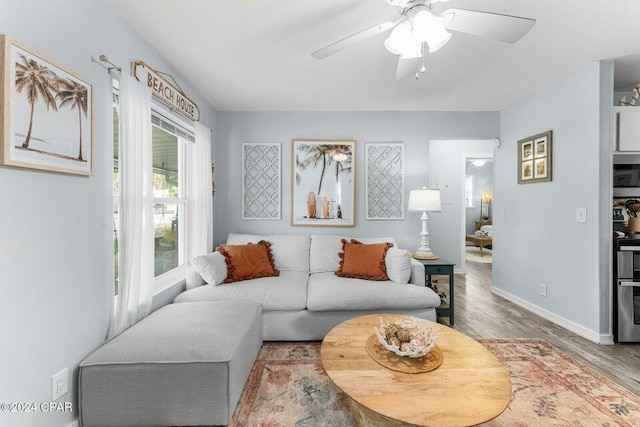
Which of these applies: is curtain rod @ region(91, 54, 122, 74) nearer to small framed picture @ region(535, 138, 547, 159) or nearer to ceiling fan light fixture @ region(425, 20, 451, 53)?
ceiling fan light fixture @ region(425, 20, 451, 53)

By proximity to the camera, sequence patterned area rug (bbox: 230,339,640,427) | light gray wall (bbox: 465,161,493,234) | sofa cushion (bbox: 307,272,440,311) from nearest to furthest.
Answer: patterned area rug (bbox: 230,339,640,427)
sofa cushion (bbox: 307,272,440,311)
light gray wall (bbox: 465,161,493,234)

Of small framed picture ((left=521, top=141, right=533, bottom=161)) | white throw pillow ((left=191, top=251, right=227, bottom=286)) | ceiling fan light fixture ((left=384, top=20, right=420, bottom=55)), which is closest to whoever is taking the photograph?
ceiling fan light fixture ((left=384, top=20, right=420, bottom=55))

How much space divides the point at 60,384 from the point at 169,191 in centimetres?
168

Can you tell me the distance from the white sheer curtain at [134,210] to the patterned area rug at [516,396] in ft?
3.04

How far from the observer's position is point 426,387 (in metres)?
1.26

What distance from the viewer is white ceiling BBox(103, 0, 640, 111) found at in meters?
1.76

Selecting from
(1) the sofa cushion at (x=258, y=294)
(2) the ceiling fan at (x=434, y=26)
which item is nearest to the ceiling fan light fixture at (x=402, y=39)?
Answer: (2) the ceiling fan at (x=434, y=26)

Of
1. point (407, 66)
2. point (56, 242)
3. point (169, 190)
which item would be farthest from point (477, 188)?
point (56, 242)

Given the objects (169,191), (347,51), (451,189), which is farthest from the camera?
(451,189)

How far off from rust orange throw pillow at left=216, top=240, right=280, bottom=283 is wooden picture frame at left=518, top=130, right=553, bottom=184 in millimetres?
3004

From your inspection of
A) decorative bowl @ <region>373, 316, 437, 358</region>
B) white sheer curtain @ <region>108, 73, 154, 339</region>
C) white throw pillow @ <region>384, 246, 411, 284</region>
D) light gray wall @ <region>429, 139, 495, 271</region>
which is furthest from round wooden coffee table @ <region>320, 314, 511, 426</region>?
light gray wall @ <region>429, 139, 495, 271</region>

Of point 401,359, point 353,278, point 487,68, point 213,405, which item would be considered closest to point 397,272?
point 353,278

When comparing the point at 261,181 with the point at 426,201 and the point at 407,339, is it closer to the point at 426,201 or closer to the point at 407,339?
the point at 426,201

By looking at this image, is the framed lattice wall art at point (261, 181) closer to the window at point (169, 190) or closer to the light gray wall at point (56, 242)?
the window at point (169, 190)
